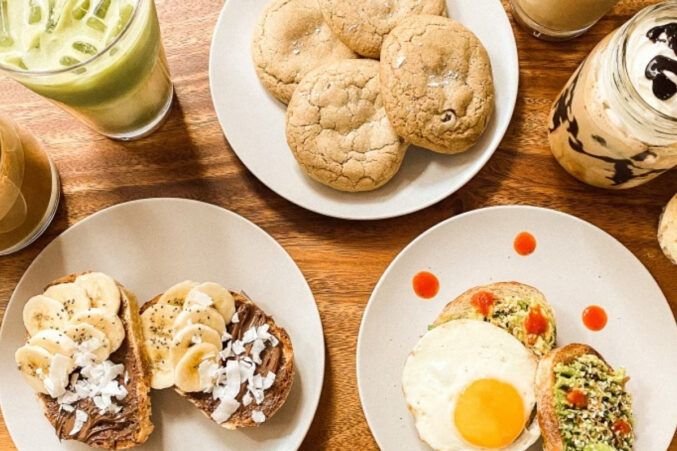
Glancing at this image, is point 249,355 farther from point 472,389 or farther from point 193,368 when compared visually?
point 472,389

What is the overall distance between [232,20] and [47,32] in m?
0.63

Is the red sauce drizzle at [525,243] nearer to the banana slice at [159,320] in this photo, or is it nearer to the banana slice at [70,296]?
the banana slice at [159,320]

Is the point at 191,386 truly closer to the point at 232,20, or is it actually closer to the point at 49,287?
the point at 49,287

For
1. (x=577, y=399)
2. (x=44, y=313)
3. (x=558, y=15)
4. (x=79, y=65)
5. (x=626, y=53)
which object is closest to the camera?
(x=79, y=65)

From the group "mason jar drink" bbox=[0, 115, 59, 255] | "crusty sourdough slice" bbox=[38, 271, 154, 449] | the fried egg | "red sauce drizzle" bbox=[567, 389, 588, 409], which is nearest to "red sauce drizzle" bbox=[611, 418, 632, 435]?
"red sauce drizzle" bbox=[567, 389, 588, 409]

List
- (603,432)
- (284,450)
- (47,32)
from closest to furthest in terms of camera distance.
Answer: (47,32), (603,432), (284,450)

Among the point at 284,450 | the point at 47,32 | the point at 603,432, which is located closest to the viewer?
the point at 47,32

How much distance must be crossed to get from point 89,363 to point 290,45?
1098 millimetres

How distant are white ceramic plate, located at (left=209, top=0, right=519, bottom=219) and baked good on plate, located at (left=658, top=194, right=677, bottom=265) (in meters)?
0.58

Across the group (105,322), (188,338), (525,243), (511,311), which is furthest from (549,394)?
(105,322)

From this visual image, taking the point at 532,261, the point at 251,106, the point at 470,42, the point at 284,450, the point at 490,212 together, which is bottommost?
the point at 284,450

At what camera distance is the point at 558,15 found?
2.08 metres

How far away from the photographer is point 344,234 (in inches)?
85.8

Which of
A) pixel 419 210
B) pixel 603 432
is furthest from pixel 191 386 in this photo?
pixel 603 432
